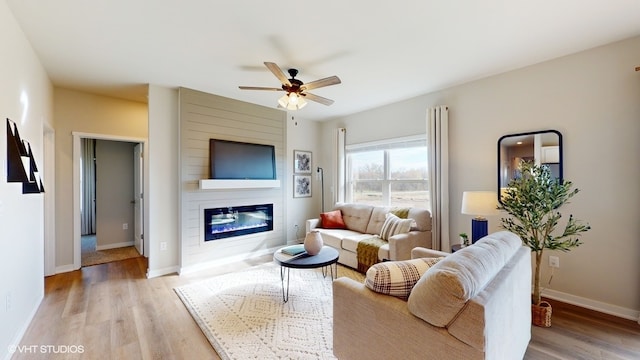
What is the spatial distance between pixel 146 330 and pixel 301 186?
11.5 ft

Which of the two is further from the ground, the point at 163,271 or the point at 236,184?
the point at 236,184

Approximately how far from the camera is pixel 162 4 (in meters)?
2.03

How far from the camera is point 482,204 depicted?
9.09ft

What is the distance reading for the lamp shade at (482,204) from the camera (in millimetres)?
2730

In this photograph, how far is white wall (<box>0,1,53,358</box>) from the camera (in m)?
1.96

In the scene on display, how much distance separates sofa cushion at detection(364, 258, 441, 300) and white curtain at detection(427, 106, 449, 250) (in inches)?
91.3

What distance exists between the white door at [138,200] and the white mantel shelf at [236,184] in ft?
5.00

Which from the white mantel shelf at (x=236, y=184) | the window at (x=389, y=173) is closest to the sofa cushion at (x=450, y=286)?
the window at (x=389, y=173)

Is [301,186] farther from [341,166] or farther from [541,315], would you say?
[541,315]

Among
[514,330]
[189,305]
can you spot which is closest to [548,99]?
[514,330]

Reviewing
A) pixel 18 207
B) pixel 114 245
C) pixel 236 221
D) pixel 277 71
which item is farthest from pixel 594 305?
pixel 114 245

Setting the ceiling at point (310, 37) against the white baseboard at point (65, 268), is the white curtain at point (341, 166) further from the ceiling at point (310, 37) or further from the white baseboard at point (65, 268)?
the white baseboard at point (65, 268)

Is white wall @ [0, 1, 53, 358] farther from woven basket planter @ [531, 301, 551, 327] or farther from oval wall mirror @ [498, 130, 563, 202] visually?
oval wall mirror @ [498, 130, 563, 202]

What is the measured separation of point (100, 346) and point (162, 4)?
107 inches
